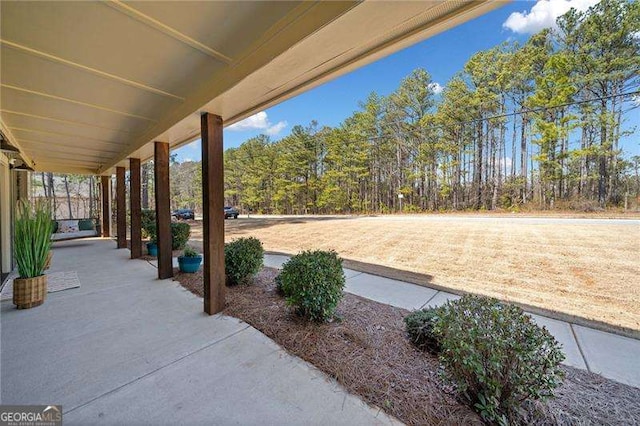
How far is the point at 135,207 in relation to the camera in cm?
579

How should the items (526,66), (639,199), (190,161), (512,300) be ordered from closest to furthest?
(512,300) → (639,199) → (526,66) → (190,161)

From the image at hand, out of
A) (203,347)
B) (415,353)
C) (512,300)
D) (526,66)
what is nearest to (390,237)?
(512,300)

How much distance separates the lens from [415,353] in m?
2.20

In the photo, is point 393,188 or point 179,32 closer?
point 179,32

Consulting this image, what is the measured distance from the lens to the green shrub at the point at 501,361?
1.43 metres

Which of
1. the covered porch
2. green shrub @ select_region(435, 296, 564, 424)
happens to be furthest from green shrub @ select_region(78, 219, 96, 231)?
green shrub @ select_region(435, 296, 564, 424)

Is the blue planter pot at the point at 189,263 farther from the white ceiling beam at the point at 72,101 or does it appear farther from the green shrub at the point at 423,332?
the green shrub at the point at 423,332

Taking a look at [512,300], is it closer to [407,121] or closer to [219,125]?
[219,125]

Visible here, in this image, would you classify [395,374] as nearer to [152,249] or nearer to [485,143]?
[152,249]

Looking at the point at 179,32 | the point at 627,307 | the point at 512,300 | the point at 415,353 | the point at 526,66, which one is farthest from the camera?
the point at 526,66

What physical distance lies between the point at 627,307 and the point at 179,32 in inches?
229

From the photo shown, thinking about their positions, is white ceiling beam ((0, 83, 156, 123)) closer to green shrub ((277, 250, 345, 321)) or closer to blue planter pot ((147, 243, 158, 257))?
green shrub ((277, 250, 345, 321))

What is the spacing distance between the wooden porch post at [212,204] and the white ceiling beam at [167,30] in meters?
0.92

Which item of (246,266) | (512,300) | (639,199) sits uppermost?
(639,199)
